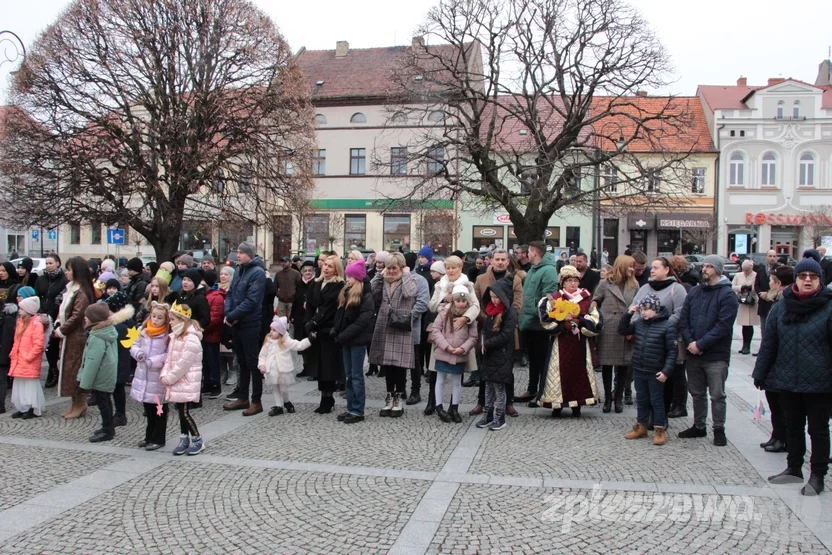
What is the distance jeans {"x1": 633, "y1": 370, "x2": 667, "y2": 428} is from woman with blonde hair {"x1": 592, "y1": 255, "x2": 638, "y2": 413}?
0.92 metres

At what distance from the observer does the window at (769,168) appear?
141 ft

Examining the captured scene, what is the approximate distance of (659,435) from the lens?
6.98 metres

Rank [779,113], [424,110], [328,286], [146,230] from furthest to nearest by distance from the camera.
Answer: [779,113] → [146,230] → [424,110] → [328,286]

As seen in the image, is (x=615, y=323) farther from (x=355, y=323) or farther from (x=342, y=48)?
(x=342, y=48)

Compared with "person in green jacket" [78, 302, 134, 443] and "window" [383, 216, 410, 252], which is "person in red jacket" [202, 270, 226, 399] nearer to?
"person in green jacket" [78, 302, 134, 443]

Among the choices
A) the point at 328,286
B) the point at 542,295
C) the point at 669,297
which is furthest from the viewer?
the point at 542,295

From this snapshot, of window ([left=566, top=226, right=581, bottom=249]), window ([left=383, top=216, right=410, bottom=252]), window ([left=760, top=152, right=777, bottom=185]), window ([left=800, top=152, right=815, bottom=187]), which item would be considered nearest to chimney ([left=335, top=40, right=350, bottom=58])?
window ([left=383, top=216, right=410, bottom=252])

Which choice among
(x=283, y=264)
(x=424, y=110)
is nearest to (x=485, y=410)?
(x=283, y=264)

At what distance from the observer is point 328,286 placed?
831 centimetres

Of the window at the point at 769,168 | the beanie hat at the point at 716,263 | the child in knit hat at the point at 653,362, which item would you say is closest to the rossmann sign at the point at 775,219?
the window at the point at 769,168

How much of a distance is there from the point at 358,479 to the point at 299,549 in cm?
143

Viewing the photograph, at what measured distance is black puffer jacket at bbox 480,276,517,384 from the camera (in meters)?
7.64

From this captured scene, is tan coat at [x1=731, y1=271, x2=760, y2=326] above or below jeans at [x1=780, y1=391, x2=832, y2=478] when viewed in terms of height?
above

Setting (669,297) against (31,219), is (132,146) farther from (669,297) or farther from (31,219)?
(669,297)
